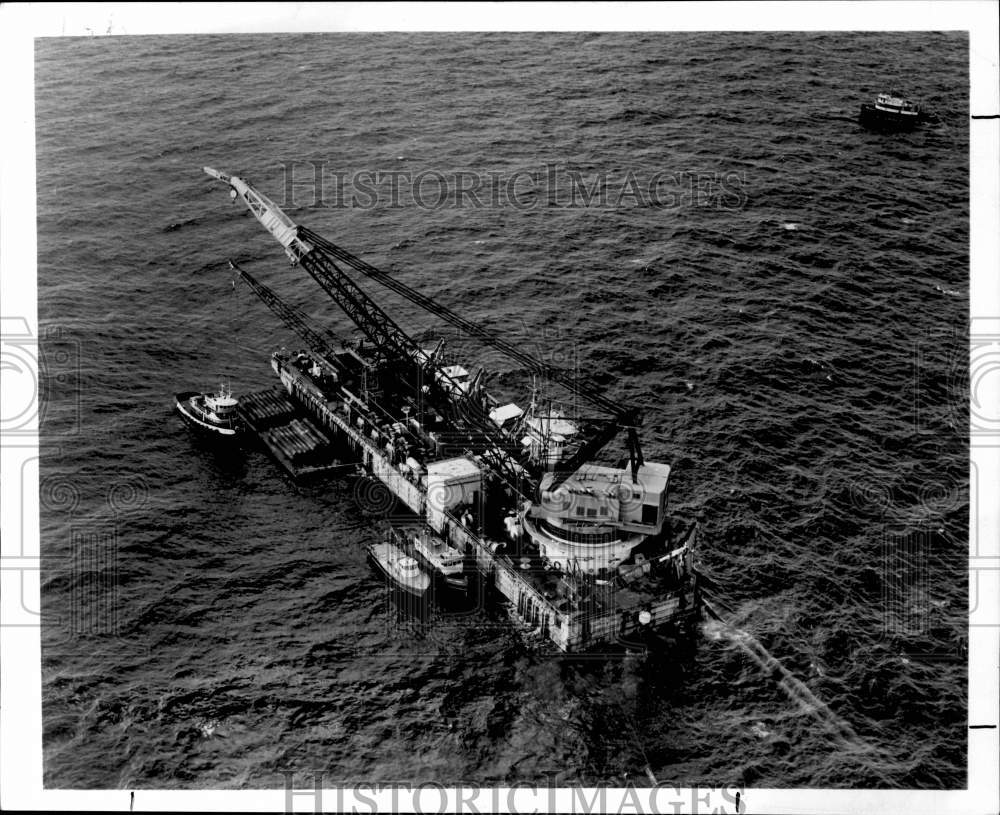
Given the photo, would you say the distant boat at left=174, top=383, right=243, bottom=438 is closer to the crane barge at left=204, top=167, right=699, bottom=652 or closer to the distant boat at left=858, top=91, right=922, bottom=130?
the crane barge at left=204, top=167, right=699, bottom=652

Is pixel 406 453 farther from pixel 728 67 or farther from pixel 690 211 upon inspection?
pixel 728 67

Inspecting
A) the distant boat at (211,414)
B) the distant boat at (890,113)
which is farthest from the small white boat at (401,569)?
the distant boat at (890,113)

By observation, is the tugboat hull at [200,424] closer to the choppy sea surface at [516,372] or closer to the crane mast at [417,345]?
the choppy sea surface at [516,372]

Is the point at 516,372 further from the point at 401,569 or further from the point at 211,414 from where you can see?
the point at 211,414

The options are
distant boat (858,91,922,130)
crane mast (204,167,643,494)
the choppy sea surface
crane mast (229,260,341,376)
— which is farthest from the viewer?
crane mast (229,260,341,376)

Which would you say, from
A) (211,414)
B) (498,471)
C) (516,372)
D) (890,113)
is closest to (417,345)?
(516,372)

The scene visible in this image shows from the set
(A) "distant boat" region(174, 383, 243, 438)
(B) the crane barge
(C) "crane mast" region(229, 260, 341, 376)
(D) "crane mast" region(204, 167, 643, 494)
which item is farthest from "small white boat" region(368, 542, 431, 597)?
(C) "crane mast" region(229, 260, 341, 376)
